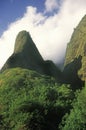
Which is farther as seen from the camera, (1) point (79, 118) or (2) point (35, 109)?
(2) point (35, 109)

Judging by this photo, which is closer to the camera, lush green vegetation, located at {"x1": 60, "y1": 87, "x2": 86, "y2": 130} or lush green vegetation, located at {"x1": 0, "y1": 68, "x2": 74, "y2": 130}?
lush green vegetation, located at {"x1": 60, "y1": 87, "x2": 86, "y2": 130}

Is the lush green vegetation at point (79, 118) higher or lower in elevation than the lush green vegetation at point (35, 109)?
lower

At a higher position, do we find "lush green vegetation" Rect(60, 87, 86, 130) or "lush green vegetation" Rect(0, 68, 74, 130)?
"lush green vegetation" Rect(0, 68, 74, 130)

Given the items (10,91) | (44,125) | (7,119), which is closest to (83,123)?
(44,125)

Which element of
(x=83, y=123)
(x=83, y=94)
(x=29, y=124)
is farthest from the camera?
(x=29, y=124)

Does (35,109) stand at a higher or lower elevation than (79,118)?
higher

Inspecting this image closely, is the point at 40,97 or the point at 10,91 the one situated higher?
the point at 10,91

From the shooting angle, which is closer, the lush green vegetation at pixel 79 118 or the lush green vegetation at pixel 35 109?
the lush green vegetation at pixel 79 118

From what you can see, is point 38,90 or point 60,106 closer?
point 60,106

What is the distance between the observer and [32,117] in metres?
106

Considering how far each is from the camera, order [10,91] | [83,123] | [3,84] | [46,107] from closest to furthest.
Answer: [83,123]
[46,107]
[10,91]
[3,84]

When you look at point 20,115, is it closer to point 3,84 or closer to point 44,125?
point 44,125

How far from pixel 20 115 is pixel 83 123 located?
22.9 meters

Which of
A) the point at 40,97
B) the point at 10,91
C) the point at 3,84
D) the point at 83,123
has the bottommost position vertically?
the point at 83,123
